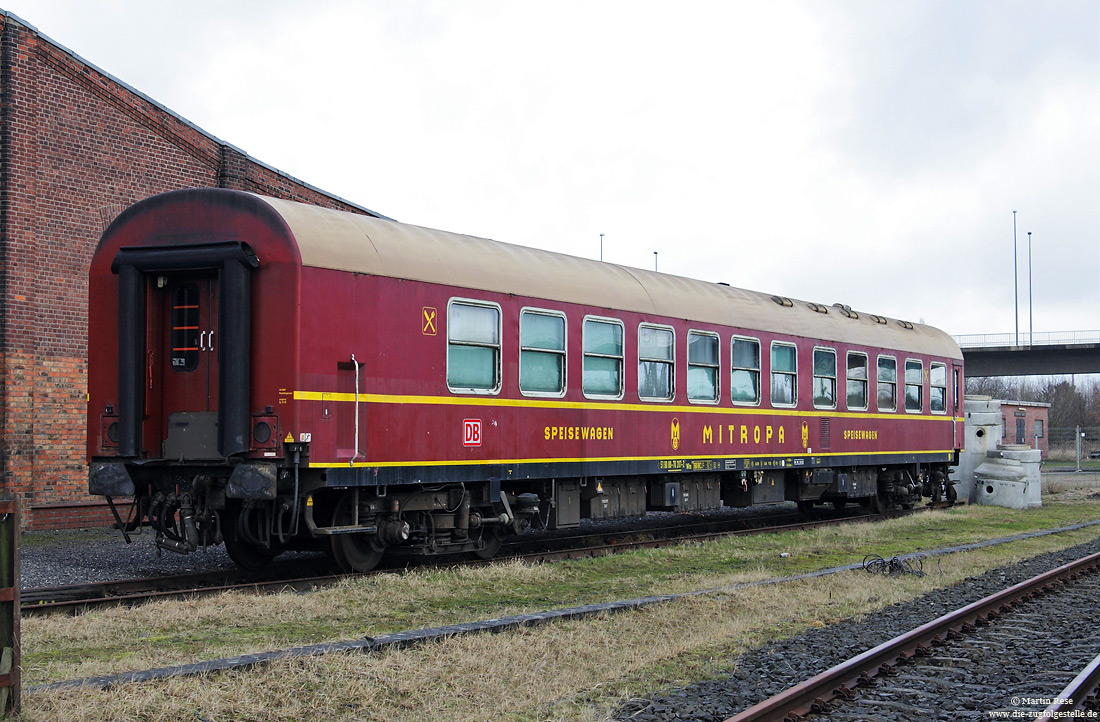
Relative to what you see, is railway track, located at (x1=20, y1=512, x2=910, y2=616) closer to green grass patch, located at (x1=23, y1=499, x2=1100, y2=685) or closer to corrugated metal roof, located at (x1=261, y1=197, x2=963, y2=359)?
green grass patch, located at (x1=23, y1=499, x2=1100, y2=685)

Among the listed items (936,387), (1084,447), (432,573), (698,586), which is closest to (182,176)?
(432,573)

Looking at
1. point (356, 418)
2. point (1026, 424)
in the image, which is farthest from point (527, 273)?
point (1026, 424)

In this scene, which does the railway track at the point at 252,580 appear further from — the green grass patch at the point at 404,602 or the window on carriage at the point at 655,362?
the window on carriage at the point at 655,362

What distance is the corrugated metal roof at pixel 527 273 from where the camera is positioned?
10.1 meters

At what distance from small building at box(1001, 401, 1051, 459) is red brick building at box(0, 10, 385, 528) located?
49.0 metres

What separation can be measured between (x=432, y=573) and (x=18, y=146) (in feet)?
30.5

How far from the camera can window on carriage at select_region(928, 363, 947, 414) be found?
2028cm

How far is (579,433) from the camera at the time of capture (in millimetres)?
12570

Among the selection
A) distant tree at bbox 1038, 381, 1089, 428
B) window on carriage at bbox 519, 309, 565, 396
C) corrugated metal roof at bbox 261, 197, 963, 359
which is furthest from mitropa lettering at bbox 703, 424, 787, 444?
distant tree at bbox 1038, 381, 1089, 428

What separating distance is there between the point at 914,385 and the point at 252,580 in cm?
1388

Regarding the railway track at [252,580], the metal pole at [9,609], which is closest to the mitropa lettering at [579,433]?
the railway track at [252,580]

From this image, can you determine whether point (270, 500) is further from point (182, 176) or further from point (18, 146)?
point (182, 176)

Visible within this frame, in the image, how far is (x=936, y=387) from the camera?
2048 cm

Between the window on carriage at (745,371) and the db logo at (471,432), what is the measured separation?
5.27m
